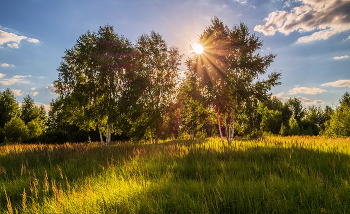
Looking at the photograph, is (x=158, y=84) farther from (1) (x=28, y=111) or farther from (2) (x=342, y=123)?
(1) (x=28, y=111)

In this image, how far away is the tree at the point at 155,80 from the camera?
1628 cm

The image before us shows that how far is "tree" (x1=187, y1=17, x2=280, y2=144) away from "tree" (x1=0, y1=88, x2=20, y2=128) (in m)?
44.0

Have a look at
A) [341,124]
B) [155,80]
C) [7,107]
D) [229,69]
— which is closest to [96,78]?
[155,80]

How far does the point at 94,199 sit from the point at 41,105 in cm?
7067

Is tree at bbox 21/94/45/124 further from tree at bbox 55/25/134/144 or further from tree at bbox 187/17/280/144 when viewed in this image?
tree at bbox 187/17/280/144

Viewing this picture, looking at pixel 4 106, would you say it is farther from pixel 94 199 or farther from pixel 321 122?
pixel 321 122

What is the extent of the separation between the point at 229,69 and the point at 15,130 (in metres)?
30.4

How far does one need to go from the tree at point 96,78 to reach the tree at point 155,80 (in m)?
1.37

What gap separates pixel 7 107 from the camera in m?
40.0

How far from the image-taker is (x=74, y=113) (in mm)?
17547

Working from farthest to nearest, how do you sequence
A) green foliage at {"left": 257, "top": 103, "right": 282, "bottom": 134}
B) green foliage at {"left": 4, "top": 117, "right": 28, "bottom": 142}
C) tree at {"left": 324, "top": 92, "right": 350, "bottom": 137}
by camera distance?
green foliage at {"left": 257, "top": 103, "right": 282, "bottom": 134}, green foliage at {"left": 4, "top": 117, "right": 28, "bottom": 142}, tree at {"left": 324, "top": 92, "right": 350, "bottom": 137}

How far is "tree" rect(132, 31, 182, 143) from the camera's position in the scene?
16281 mm

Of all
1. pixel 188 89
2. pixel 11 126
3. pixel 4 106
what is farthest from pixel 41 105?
pixel 188 89

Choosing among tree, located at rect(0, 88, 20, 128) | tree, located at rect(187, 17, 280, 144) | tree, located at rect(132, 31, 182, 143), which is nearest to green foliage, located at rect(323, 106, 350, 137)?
tree, located at rect(187, 17, 280, 144)
